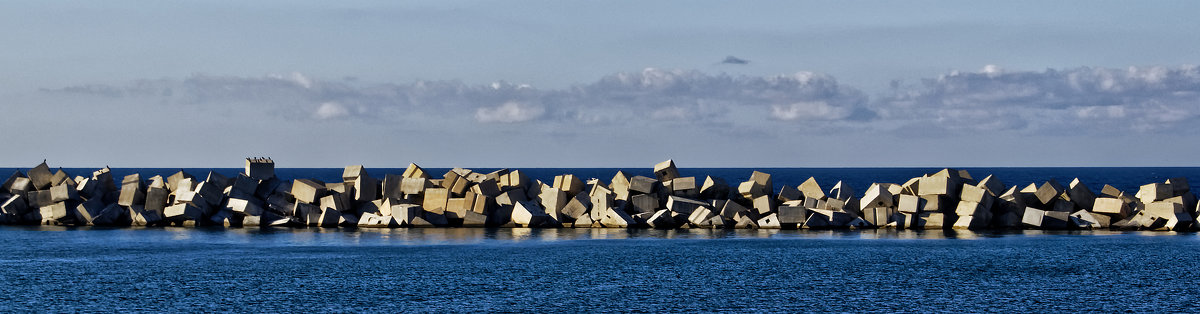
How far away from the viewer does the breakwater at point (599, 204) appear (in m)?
43.2

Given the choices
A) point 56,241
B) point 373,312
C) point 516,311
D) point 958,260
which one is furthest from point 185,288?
point 958,260

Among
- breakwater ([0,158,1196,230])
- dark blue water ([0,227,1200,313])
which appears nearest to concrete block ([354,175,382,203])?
breakwater ([0,158,1196,230])

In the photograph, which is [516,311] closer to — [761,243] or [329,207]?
[761,243]

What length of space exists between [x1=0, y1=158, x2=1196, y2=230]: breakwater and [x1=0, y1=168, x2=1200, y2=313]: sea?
269 cm

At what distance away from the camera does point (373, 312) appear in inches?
872

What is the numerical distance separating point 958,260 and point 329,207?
22.9 metres

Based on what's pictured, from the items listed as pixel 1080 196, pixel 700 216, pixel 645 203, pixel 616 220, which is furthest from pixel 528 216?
pixel 1080 196

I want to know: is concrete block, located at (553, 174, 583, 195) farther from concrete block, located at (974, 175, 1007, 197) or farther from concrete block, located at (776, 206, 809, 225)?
concrete block, located at (974, 175, 1007, 197)

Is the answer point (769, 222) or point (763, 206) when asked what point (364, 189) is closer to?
point (763, 206)

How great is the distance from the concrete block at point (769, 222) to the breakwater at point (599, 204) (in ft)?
0.11

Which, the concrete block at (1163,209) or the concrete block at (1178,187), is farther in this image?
the concrete block at (1178,187)

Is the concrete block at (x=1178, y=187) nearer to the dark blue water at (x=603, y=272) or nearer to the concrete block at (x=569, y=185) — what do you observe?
the dark blue water at (x=603, y=272)

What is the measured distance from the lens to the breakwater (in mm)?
43156

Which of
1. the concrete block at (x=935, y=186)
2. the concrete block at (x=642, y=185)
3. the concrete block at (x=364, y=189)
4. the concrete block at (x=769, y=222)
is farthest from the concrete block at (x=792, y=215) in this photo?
the concrete block at (x=364, y=189)
